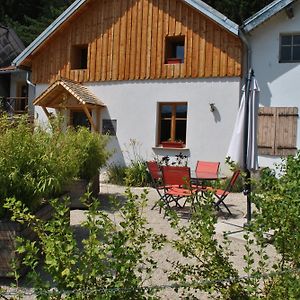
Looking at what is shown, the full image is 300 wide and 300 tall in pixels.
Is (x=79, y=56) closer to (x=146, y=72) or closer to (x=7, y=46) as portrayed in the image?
(x=146, y=72)

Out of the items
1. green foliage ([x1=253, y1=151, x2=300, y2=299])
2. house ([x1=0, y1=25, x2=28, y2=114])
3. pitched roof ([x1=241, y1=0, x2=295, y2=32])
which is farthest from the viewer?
house ([x1=0, y1=25, x2=28, y2=114])

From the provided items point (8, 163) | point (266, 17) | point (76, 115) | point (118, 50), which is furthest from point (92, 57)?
point (8, 163)

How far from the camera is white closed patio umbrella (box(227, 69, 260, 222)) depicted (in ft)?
20.9

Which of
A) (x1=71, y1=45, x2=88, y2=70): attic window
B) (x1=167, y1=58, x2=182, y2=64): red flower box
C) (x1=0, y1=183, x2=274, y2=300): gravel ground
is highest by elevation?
(x1=71, y1=45, x2=88, y2=70): attic window

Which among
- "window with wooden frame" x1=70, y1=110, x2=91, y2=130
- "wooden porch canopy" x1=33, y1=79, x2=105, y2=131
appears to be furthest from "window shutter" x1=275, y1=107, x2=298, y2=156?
"window with wooden frame" x1=70, y1=110, x2=91, y2=130

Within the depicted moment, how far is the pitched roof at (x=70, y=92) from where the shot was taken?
43.7 feet

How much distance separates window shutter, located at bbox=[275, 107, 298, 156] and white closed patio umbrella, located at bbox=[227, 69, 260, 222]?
19.5 feet

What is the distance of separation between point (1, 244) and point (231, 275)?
2.61 meters

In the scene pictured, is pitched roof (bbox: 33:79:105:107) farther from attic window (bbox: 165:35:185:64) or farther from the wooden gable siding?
attic window (bbox: 165:35:185:64)

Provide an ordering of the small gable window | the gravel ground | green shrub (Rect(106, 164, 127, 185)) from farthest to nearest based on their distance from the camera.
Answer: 1. green shrub (Rect(106, 164, 127, 185))
2. the small gable window
3. the gravel ground

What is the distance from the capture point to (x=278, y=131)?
39.8ft

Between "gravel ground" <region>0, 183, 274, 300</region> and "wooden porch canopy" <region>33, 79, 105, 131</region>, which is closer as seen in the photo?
"gravel ground" <region>0, 183, 274, 300</region>

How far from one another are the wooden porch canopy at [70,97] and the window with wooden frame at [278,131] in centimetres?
571

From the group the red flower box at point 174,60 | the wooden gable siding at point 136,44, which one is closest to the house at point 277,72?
the wooden gable siding at point 136,44
